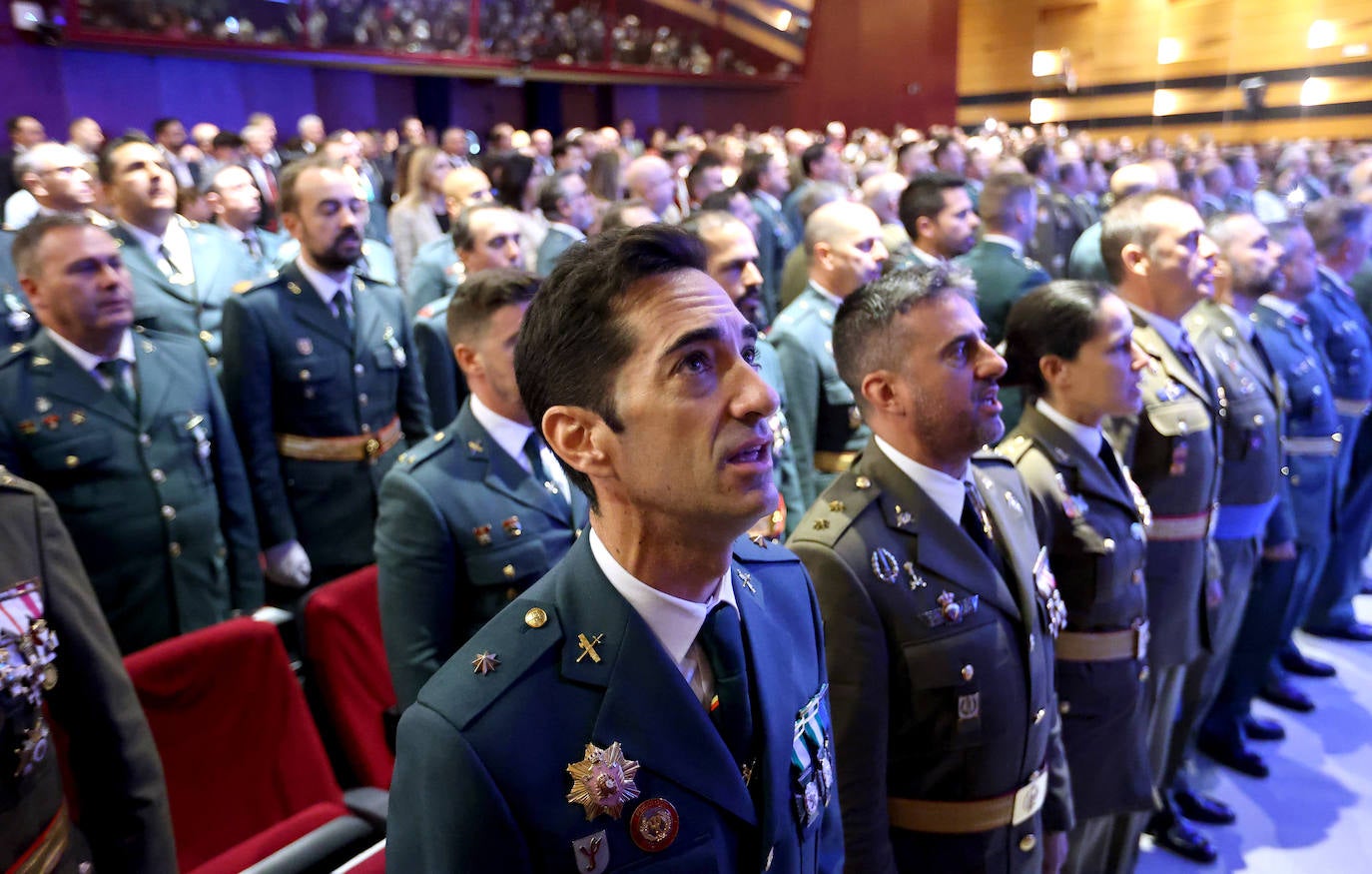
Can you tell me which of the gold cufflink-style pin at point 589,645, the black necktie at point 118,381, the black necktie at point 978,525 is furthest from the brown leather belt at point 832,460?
the gold cufflink-style pin at point 589,645

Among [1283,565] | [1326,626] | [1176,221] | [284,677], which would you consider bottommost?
[1326,626]

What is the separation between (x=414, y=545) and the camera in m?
1.86

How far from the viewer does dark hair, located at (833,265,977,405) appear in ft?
6.03

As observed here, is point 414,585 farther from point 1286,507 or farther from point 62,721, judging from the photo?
point 1286,507

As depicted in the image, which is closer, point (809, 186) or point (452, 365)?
point (452, 365)

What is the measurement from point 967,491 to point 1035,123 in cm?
1780

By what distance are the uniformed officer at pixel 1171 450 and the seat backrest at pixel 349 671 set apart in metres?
1.91

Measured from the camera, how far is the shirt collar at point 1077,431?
224cm

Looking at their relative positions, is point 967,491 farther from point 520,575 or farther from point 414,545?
point 414,545

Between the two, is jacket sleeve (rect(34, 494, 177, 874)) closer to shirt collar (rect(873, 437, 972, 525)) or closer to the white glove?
shirt collar (rect(873, 437, 972, 525))

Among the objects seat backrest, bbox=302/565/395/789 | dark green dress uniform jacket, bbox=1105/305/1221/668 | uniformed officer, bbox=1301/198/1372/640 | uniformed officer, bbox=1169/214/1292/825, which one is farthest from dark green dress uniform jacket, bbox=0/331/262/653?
uniformed officer, bbox=1301/198/1372/640

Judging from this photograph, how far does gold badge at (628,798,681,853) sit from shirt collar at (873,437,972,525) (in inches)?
36.1

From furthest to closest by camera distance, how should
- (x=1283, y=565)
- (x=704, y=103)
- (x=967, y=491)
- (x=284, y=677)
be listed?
(x=704, y=103) → (x=1283, y=565) → (x=284, y=677) → (x=967, y=491)

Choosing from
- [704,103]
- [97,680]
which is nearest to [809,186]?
[97,680]
